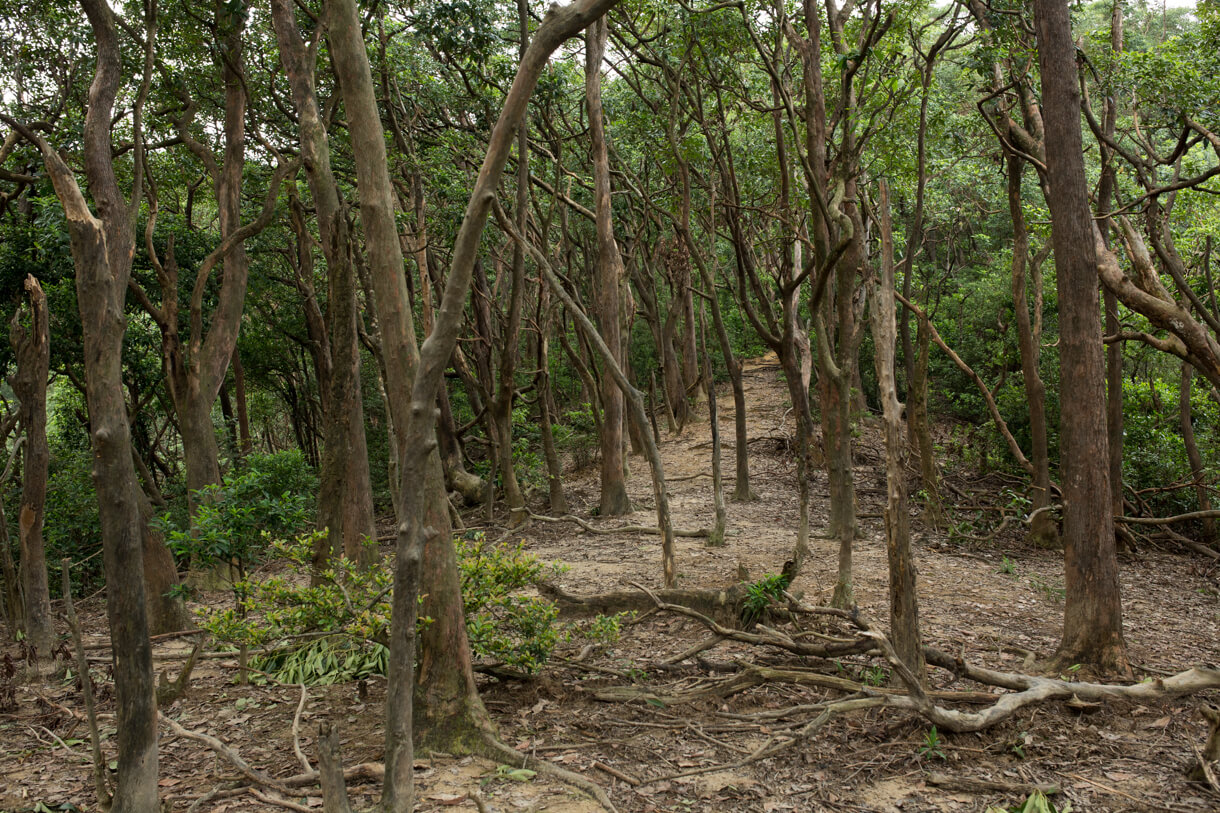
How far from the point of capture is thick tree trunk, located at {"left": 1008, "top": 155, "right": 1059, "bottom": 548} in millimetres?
10094

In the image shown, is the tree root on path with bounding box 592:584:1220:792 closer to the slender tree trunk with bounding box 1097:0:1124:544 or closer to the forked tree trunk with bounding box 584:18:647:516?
the slender tree trunk with bounding box 1097:0:1124:544

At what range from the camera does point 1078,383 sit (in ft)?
19.3

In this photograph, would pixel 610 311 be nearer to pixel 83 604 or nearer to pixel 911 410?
pixel 911 410

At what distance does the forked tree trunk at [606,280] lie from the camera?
38.9ft

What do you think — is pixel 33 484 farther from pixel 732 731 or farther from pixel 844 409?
pixel 844 409

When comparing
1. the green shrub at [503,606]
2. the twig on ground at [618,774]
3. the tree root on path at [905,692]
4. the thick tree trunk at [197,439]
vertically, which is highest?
the thick tree trunk at [197,439]

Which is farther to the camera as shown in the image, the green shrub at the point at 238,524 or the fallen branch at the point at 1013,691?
the green shrub at the point at 238,524

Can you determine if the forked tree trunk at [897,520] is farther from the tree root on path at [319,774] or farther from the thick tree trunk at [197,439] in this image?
the thick tree trunk at [197,439]

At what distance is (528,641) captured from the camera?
19.1ft

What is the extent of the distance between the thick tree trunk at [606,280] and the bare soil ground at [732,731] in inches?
154

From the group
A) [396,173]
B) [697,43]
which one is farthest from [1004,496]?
[396,173]

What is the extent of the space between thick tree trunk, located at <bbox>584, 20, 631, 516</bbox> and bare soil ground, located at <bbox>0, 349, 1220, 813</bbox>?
3904 millimetres

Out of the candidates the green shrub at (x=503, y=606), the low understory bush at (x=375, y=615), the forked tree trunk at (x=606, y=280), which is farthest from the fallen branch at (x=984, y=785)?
the forked tree trunk at (x=606, y=280)

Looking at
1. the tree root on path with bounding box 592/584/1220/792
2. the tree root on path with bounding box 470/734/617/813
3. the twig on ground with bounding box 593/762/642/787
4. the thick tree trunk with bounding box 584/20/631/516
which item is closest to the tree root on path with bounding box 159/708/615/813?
the tree root on path with bounding box 470/734/617/813
